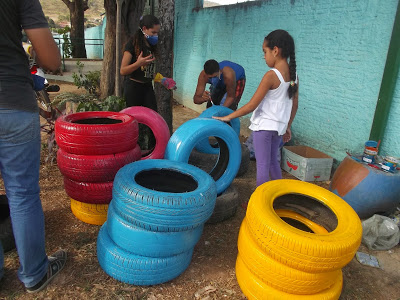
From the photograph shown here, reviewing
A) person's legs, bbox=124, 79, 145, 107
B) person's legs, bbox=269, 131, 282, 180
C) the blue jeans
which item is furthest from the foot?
person's legs, bbox=124, 79, 145, 107

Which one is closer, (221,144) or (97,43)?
(221,144)

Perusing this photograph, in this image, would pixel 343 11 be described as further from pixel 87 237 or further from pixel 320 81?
pixel 87 237

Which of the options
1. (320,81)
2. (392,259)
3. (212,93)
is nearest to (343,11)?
(320,81)

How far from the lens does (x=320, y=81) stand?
486cm

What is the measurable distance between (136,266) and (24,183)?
965mm

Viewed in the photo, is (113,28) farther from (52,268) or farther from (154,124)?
(52,268)

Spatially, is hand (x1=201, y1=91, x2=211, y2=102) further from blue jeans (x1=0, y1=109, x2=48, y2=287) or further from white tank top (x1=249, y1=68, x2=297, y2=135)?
blue jeans (x1=0, y1=109, x2=48, y2=287)

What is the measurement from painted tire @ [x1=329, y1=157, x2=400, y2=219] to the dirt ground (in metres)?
0.49

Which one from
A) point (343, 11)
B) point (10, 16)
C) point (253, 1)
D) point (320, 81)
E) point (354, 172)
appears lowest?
point (354, 172)

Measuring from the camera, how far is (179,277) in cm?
246

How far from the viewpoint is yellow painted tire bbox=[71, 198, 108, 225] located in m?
2.98

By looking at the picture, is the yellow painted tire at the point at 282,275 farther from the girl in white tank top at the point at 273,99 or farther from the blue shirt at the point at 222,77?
the blue shirt at the point at 222,77

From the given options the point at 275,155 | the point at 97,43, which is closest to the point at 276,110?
the point at 275,155

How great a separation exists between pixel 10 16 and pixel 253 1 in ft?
18.6
